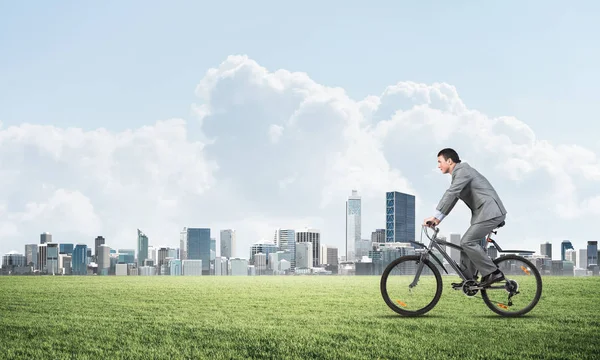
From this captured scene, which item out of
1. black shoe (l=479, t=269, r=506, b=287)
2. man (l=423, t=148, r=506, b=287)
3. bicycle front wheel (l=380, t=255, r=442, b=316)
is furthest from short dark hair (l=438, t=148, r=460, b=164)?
black shoe (l=479, t=269, r=506, b=287)

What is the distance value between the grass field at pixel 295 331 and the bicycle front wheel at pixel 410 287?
254mm

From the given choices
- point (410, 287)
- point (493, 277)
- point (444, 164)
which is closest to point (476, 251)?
point (493, 277)

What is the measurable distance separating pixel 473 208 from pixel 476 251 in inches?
30.4

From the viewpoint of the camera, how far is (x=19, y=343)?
8.13 meters

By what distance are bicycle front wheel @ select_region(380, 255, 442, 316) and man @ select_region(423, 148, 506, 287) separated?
0.67 metres

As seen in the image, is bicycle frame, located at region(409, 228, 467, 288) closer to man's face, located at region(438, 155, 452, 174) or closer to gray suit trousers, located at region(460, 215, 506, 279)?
gray suit trousers, located at region(460, 215, 506, 279)

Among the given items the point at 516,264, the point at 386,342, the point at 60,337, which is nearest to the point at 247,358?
the point at 386,342

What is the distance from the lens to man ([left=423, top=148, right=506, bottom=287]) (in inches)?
396

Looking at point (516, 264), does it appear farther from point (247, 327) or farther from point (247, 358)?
point (247, 358)

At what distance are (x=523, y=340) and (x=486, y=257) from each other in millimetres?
2490

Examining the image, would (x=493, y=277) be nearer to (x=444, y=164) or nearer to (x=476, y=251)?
(x=476, y=251)

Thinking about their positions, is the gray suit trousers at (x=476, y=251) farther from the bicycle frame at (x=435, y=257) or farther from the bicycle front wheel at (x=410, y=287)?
the bicycle front wheel at (x=410, y=287)

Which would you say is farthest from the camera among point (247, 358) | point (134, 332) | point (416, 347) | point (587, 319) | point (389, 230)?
point (389, 230)

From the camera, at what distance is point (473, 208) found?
406 inches
